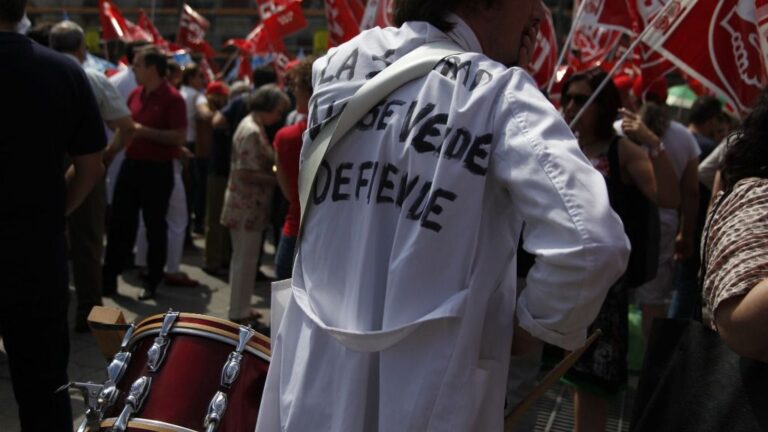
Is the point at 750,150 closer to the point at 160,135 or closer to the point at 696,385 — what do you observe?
the point at 696,385

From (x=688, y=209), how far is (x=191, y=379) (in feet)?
12.7

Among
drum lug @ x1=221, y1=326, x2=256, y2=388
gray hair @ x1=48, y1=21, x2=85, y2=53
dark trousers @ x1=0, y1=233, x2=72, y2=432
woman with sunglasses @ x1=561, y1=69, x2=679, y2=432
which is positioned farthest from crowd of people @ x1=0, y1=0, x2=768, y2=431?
gray hair @ x1=48, y1=21, x2=85, y2=53

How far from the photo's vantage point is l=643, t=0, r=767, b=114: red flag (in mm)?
4402

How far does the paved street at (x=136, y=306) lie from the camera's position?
4434mm

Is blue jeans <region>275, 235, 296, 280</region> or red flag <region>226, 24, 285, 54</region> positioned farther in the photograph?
red flag <region>226, 24, 285, 54</region>

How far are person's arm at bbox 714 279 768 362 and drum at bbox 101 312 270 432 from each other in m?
1.05

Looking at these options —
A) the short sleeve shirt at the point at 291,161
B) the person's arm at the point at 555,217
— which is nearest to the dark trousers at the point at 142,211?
the short sleeve shirt at the point at 291,161

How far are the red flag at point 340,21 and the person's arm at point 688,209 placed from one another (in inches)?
109

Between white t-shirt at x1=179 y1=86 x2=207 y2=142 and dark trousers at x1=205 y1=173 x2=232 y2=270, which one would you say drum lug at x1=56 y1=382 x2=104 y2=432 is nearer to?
dark trousers at x1=205 y1=173 x2=232 y2=270

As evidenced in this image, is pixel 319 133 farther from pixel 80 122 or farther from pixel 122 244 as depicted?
pixel 122 244

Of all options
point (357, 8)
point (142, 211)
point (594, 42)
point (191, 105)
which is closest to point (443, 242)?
point (142, 211)

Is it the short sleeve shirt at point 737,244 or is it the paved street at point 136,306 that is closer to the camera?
the short sleeve shirt at point 737,244

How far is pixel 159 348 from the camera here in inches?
83.7

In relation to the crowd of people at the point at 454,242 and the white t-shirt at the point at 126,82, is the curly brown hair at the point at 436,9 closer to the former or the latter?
the crowd of people at the point at 454,242
